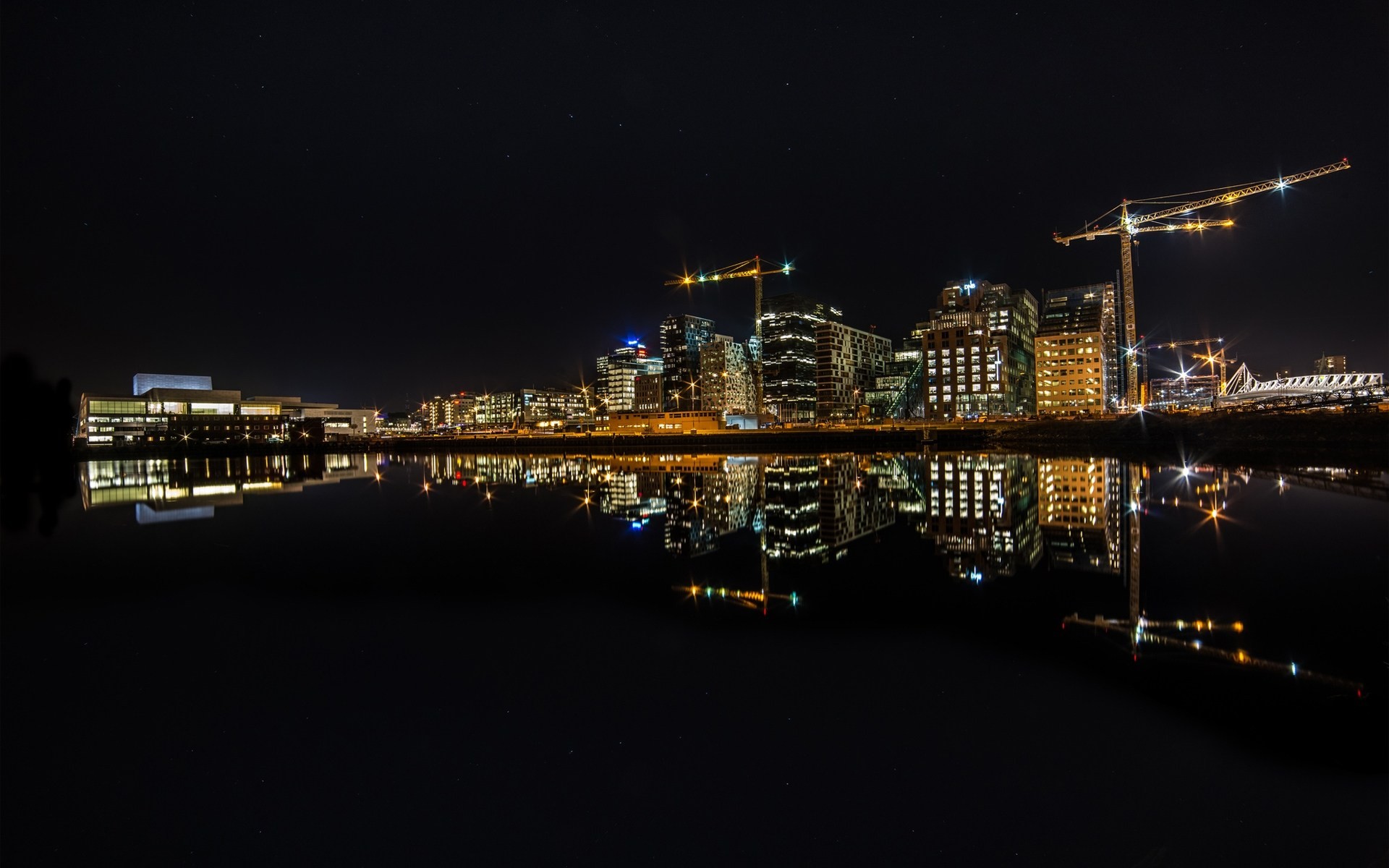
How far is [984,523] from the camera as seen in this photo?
12.6 m

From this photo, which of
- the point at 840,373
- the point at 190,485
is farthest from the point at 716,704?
the point at 840,373

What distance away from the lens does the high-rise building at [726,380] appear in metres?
122

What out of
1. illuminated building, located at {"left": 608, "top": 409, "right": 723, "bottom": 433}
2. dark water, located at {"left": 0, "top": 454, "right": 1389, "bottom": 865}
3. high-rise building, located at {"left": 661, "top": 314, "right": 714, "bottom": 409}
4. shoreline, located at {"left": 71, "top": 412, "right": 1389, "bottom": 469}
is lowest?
dark water, located at {"left": 0, "top": 454, "right": 1389, "bottom": 865}

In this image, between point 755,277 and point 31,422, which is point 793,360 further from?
point 31,422

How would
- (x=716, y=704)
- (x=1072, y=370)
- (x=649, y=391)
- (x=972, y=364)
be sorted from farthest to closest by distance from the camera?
(x=649, y=391) < (x=1072, y=370) < (x=972, y=364) < (x=716, y=704)

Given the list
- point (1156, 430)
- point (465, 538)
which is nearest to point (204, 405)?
point (465, 538)

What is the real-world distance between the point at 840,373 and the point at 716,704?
5408 inches

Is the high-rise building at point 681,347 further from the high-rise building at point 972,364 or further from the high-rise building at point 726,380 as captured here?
the high-rise building at point 972,364

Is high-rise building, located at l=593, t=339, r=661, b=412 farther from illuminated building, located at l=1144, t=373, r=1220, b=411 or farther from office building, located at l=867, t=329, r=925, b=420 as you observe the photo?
illuminated building, located at l=1144, t=373, r=1220, b=411

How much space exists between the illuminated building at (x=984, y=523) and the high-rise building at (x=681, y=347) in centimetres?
14426

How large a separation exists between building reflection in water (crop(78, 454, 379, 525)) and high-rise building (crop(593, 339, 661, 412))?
13077 cm

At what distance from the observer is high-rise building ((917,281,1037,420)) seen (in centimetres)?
10681

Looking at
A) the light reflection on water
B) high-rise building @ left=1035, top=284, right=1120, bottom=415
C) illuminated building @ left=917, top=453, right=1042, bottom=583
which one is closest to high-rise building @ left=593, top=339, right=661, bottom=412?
high-rise building @ left=1035, top=284, right=1120, bottom=415

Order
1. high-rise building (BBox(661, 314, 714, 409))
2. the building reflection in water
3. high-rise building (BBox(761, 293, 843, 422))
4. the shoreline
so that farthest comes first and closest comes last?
high-rise building (BBox(661, 314, 714, 409)), high-rise building (BBox(761, 293, 843, 422)), the shoreline, the building reflection in water
